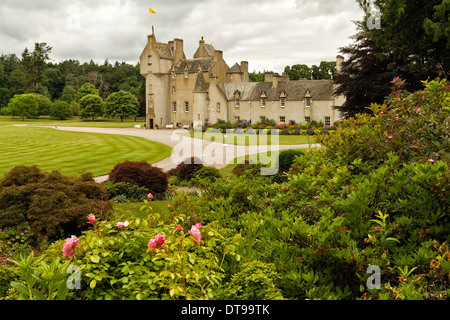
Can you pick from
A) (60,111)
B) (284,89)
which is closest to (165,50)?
(284,89)

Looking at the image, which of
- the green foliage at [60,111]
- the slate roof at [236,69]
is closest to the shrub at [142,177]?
the slate roof at [236,69]

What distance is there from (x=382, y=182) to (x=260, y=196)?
2.77 metres

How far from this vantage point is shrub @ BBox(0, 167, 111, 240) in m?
8.81

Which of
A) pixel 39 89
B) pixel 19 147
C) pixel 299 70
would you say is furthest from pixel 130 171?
pixel 39 89

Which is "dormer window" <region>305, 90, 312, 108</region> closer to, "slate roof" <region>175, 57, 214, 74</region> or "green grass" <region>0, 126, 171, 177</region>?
"slate roof" <region>175, 57, 214, 74</region>

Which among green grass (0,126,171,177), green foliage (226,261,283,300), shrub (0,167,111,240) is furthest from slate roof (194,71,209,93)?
green foliage (226,261,283,300)

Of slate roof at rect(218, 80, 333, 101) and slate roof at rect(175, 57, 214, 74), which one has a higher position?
slate roof at rect(175, 57, 214, 74)

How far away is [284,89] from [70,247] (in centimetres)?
5698

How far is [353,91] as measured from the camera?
941 inches

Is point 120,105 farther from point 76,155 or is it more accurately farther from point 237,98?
point 76,155

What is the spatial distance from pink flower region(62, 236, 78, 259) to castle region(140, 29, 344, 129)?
5221cm

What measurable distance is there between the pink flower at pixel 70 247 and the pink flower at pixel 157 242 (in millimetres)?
718

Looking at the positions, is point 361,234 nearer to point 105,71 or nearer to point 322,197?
point 322,197

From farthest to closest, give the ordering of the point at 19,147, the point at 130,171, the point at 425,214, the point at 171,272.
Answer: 1. the point at 19,147
2. the point at 130,171
3. the point at 425,214
4. the point at 171,272
